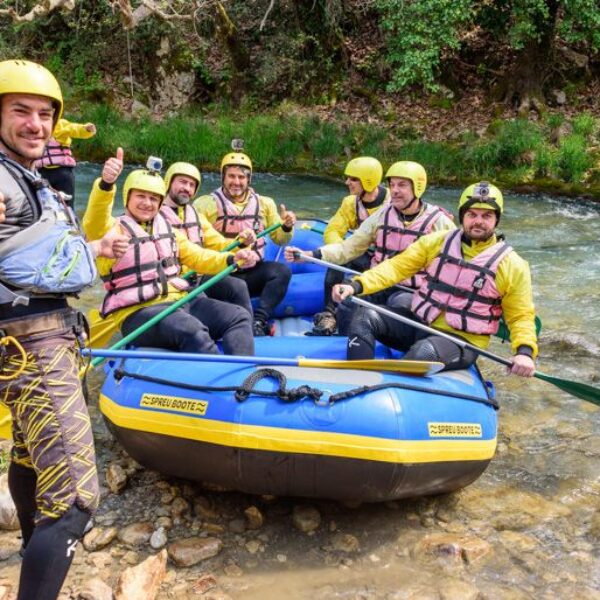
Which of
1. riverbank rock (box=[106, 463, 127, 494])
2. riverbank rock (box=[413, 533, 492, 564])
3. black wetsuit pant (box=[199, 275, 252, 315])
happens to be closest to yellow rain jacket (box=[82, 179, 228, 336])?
black wetsuit pant (box=[199, 275, 252, 315])

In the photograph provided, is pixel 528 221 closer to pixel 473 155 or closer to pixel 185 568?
pixel 473 155

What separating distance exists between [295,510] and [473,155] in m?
9.04

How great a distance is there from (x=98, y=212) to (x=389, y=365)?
164 cm

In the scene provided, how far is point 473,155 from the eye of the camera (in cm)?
1093

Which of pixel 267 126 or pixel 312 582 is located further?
pixel 267 126

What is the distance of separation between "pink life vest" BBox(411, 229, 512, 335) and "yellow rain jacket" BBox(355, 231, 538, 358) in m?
0.04

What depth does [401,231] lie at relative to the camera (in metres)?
4.62

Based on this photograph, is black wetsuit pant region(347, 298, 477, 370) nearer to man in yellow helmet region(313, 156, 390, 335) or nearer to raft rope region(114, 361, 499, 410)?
raft rope region(114, 361, 499, 410)

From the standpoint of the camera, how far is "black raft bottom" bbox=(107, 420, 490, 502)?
2828 mm

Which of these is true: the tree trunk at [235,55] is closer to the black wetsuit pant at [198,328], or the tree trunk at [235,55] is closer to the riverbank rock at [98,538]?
the black wetsuit pant at [198,328]

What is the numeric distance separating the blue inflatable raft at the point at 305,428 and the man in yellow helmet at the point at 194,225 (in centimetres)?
143

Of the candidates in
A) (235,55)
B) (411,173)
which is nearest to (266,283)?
(411,173)

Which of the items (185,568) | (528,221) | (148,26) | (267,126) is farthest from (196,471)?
(148,26)

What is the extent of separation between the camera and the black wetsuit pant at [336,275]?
496 cm
